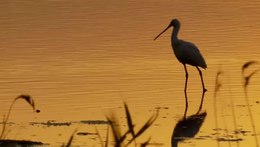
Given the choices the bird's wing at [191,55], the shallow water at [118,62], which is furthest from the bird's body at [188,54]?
the shallow water at [118,62]

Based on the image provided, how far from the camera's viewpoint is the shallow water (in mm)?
10961

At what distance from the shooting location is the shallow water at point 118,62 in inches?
432

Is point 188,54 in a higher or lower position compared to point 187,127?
higher

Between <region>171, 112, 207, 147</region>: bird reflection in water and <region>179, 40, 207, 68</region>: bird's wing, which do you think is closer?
<region>171, 112, 207, 147</region>: bird reflection in water

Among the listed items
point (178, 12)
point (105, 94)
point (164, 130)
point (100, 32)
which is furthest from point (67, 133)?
point (178, 12)

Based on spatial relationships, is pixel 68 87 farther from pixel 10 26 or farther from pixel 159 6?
pixel 159 6

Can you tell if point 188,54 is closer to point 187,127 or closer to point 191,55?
point 191,55

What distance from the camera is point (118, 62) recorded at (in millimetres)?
15000

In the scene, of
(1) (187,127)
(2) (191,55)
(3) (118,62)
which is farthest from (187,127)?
(3) (118,62)

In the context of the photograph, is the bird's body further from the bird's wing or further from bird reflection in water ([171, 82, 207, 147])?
bird reflection in water ([171, 82, 207, 147])

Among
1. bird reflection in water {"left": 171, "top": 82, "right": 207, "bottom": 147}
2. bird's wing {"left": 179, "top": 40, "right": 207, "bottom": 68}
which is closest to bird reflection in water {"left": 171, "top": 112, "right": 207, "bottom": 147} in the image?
bird reflection in water {"left": 171, "top": 82, "right": 207, "bottom": 147}

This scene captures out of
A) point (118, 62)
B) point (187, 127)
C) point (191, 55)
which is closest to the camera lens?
point (187, 127)

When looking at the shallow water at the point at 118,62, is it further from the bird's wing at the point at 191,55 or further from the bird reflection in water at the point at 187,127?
the bird's wing at the point at 191,55

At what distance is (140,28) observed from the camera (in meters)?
19.3
